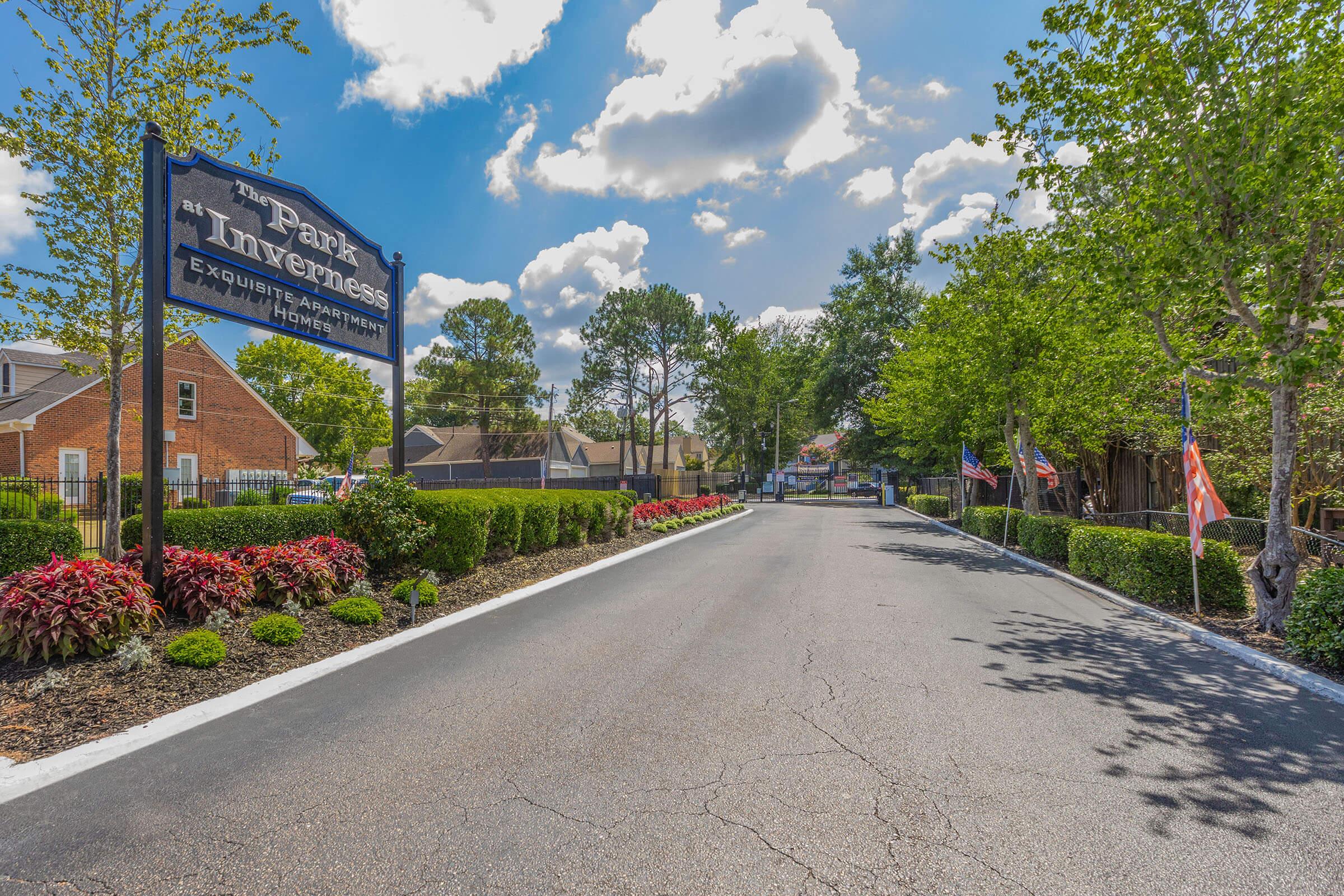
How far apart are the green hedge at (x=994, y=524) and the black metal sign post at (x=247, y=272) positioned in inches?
591

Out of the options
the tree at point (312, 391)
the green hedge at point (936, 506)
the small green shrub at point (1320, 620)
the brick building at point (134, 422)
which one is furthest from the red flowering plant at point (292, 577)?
the tree at point (312, 391)

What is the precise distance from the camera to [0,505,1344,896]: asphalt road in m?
2.67

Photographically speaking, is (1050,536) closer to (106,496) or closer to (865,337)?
(106,496)

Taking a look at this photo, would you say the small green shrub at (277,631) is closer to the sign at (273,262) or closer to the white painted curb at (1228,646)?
the sign at (273,262)

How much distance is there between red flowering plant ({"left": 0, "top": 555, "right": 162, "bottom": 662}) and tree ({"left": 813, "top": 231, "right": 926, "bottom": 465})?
130 ft

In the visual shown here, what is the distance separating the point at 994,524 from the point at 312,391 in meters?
44.2

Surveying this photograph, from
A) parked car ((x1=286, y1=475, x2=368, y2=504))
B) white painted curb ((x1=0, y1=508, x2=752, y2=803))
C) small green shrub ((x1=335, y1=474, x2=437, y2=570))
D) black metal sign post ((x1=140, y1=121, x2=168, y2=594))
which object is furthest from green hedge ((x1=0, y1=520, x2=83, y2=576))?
white painted curb ((x1=0, y1=508, x2=752, y2=803))

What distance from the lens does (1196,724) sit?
431 centimetres

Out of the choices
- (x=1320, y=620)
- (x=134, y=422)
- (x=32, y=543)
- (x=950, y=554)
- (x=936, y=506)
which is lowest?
(x=936, y=506)

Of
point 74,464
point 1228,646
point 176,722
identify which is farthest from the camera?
point 74,464

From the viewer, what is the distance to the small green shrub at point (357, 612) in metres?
6.56

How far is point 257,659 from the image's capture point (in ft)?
17.5

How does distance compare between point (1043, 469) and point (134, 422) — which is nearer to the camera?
point (1043, 469)

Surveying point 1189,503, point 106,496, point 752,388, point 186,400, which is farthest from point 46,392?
point 752,388
